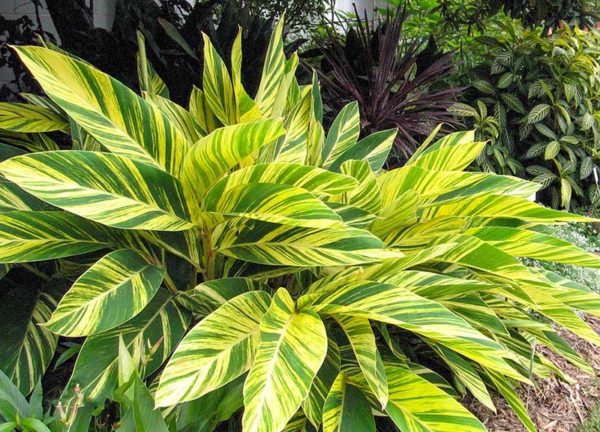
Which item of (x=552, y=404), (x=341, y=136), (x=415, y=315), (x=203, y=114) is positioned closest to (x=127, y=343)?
(x=415, y=315)

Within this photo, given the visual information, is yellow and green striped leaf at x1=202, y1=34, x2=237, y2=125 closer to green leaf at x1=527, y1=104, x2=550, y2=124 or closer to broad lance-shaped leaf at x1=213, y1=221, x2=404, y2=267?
broad lance-shaped leaf at x1=213, y1=221, x2=404, y2=267

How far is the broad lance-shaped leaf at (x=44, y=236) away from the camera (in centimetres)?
96

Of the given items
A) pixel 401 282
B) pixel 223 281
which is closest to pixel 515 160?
pixel 401 282

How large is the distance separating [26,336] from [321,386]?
26.4 inches

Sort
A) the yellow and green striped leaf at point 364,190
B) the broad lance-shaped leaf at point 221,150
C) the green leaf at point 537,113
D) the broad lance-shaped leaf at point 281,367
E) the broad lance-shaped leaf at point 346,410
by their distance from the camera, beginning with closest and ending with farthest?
the broad lance-shaped leaf at point 281,367, the broad lance-shaped leaf at point 221,150, the broad lance-shaped leaf at point 346,410, the yellow and green striped leaf at point 364,190, the green leaf at point 537,113

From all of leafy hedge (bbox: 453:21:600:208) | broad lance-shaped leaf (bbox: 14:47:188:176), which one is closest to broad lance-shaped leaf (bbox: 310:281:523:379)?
broad lance-shaped leaf (bbox: 14:47:188:176)

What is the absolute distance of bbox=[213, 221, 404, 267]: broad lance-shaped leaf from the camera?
1.04 meters

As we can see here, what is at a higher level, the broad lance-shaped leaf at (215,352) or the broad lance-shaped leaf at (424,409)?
the broad lance-shaped leaf at (215,352)

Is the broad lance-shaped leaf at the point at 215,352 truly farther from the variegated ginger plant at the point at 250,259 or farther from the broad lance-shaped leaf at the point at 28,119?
the broad lance-shaped leaf at the point at 28,119

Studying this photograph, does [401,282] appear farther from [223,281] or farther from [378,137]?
[378,137]

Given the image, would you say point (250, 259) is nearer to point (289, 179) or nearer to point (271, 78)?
point (289, 179)

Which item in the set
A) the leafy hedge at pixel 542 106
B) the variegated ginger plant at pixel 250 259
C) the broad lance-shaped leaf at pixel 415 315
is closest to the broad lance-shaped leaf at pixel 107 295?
the variegated ginger plant at pixel 250 259

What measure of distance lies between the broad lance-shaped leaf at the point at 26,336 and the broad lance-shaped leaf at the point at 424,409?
0.73m

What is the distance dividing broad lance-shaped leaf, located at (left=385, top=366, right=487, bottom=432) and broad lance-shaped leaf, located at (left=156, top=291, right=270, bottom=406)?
32 centimetres
